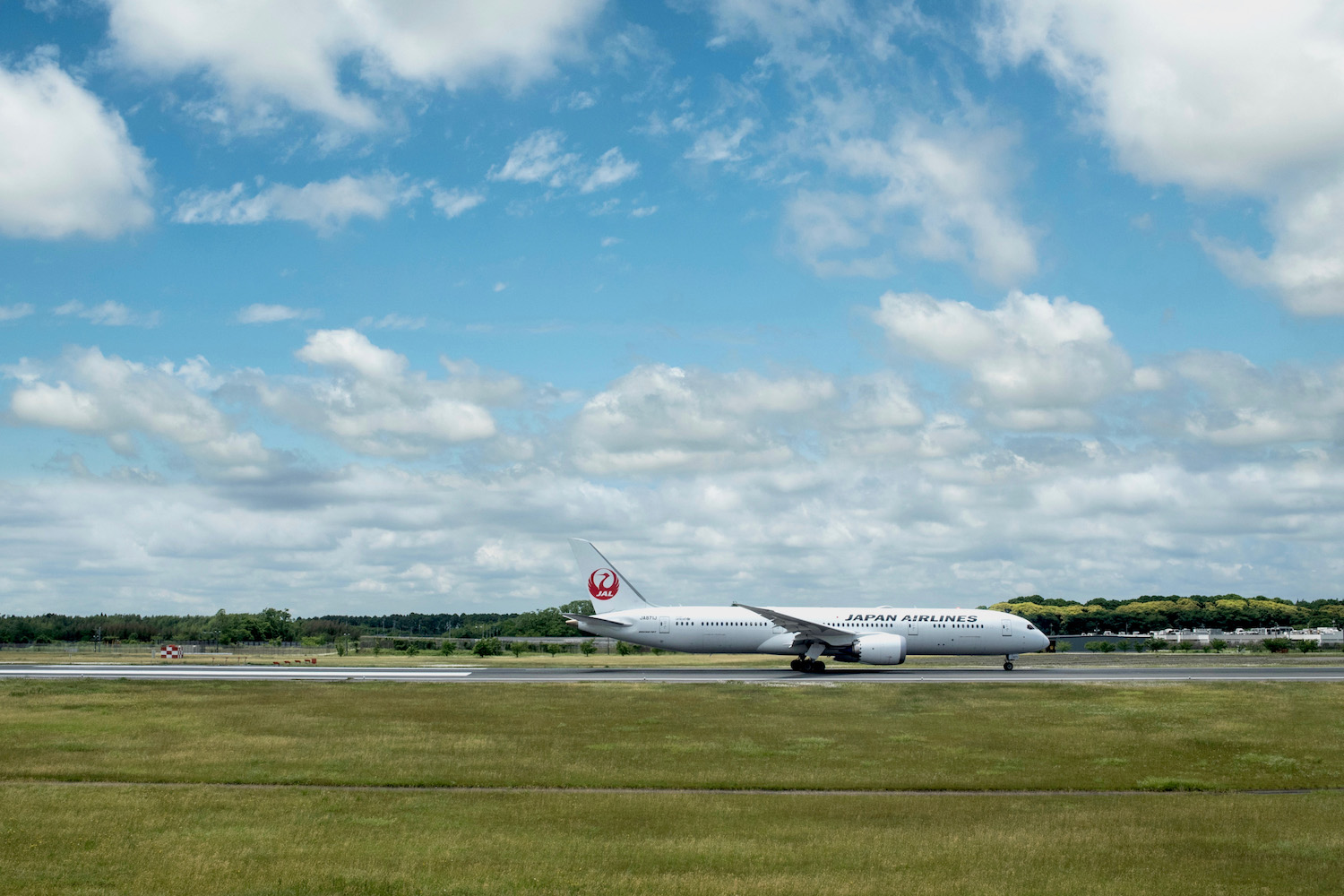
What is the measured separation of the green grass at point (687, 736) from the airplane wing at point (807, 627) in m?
10.7

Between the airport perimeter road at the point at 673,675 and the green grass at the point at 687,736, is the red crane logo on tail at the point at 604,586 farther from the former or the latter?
the green grass at the point at 687,736

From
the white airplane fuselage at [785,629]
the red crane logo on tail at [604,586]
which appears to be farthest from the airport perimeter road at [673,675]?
the red crane logo on tail at [604,586]

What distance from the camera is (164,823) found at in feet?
68.9

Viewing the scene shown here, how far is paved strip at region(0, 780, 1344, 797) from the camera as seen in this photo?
25547mm

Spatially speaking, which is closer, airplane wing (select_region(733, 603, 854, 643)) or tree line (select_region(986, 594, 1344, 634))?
airplane wing (select_region(733, 603, 854, 643))

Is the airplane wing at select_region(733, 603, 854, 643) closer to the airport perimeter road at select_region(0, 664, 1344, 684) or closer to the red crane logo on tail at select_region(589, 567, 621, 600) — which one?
the airport perimeter road at select_region(0, 664, 1344, 684)

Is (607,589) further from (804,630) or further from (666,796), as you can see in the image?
(666,796)

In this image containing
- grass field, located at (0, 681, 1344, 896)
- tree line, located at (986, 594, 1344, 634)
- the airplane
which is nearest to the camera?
grass field, located at (0, 681, 1344, 896)

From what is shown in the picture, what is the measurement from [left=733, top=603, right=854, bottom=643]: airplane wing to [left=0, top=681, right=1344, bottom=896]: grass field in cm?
1513

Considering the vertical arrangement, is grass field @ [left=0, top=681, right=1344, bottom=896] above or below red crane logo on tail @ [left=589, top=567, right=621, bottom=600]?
below

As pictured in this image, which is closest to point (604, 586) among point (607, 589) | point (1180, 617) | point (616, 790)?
point (607, 589)

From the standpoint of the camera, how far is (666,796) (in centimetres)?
2494

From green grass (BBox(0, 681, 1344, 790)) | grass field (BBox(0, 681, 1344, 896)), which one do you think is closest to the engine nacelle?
green grass (BBox(0, 681, 1344, 790))

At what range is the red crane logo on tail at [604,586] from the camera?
68312 millimetres
